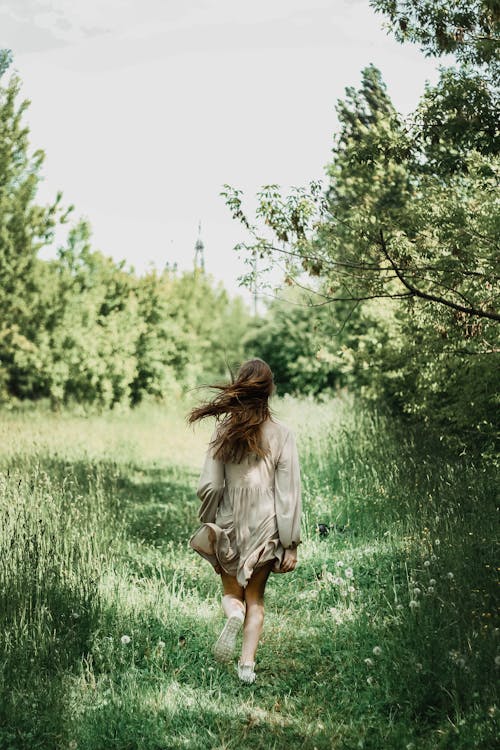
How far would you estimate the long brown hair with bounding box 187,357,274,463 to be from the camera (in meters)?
4.70

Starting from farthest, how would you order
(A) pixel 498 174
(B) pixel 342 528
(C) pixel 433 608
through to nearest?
(B) pixel 342 528, (A) pixel 498 174, (C) pixel 433 608

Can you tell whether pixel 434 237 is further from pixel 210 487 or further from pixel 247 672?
pixel 247 672

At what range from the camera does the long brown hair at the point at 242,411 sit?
4699 millimetres

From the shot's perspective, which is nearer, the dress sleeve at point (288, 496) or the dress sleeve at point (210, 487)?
the dress sleeve at point (288, 496)

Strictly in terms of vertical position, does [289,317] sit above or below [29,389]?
above

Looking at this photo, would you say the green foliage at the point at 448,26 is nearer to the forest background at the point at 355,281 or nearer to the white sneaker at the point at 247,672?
the forest background at the point at 355,281

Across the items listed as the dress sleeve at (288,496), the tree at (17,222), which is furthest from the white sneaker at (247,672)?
the tree at (17,222)

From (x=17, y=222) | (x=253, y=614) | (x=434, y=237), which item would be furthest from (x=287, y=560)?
(x=17, y=222)

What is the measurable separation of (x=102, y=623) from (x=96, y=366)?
1375cm

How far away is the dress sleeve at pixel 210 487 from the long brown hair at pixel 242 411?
6 centimetres

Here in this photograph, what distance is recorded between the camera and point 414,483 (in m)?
7.52

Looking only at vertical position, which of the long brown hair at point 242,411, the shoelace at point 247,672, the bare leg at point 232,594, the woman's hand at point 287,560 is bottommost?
the shoelace at point 247,672

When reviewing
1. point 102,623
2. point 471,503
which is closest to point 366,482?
point 471,503

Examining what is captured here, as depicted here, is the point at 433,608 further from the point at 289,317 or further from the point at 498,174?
the point at 289,317
